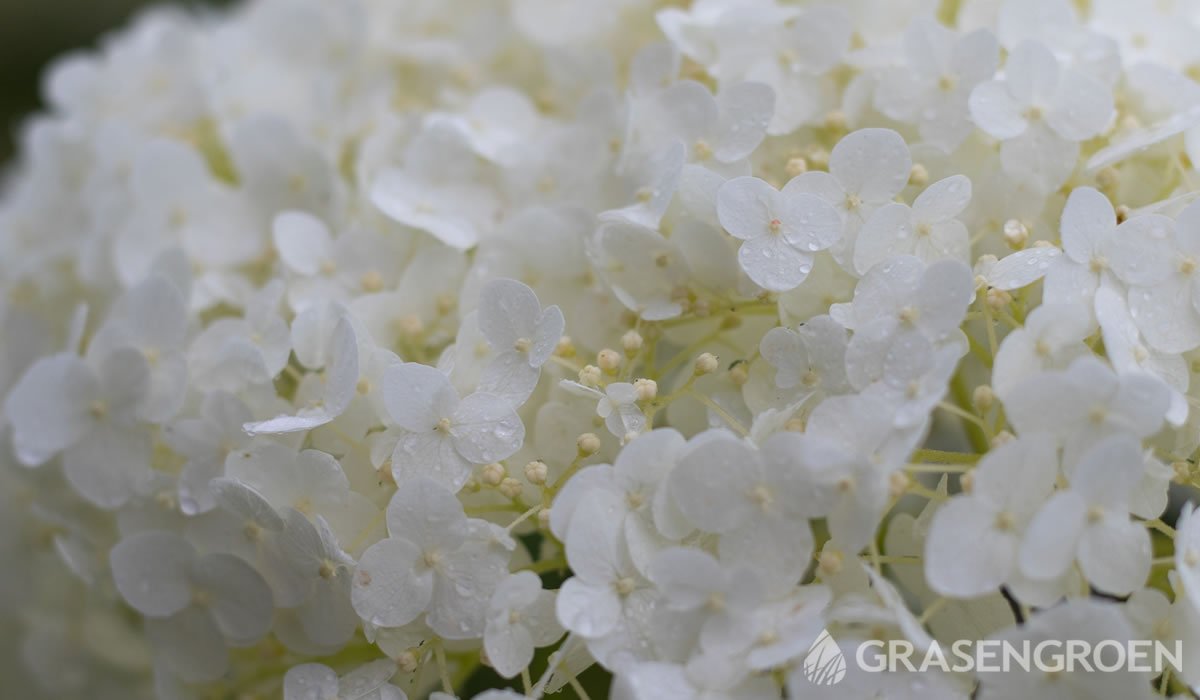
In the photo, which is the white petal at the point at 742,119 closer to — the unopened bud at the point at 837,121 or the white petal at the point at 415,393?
the unopened bud at the point at 837,121

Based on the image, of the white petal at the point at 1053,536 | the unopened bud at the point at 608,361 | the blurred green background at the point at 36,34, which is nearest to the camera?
the white petal at the point at 1053,536

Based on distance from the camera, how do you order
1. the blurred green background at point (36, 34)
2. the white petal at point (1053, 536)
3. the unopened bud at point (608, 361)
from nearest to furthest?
the white petal at point (1053, 536), the unopened bud at point (608, 361), the blurred green background at point (36, 34)

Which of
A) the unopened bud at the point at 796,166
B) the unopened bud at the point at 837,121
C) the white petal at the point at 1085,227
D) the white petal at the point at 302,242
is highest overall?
the white petal at the point at 1085,227

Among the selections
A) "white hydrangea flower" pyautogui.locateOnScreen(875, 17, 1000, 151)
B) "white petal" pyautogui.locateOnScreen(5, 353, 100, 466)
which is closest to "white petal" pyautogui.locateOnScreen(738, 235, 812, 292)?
"white hydrangea flower" pyautogui.locateOnScreen(875, 17, 1000, 151)

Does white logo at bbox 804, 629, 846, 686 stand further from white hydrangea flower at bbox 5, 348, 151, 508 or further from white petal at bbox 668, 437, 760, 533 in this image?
white hydrangea flower at bbox 5, 348, 151, 508

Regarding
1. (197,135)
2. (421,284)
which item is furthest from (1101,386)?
(197,135)

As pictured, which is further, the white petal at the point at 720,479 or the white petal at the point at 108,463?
the white petal at the point at 108,463

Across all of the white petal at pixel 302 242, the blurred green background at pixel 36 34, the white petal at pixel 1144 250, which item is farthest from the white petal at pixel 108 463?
the blurred green background at pixel 36 34
